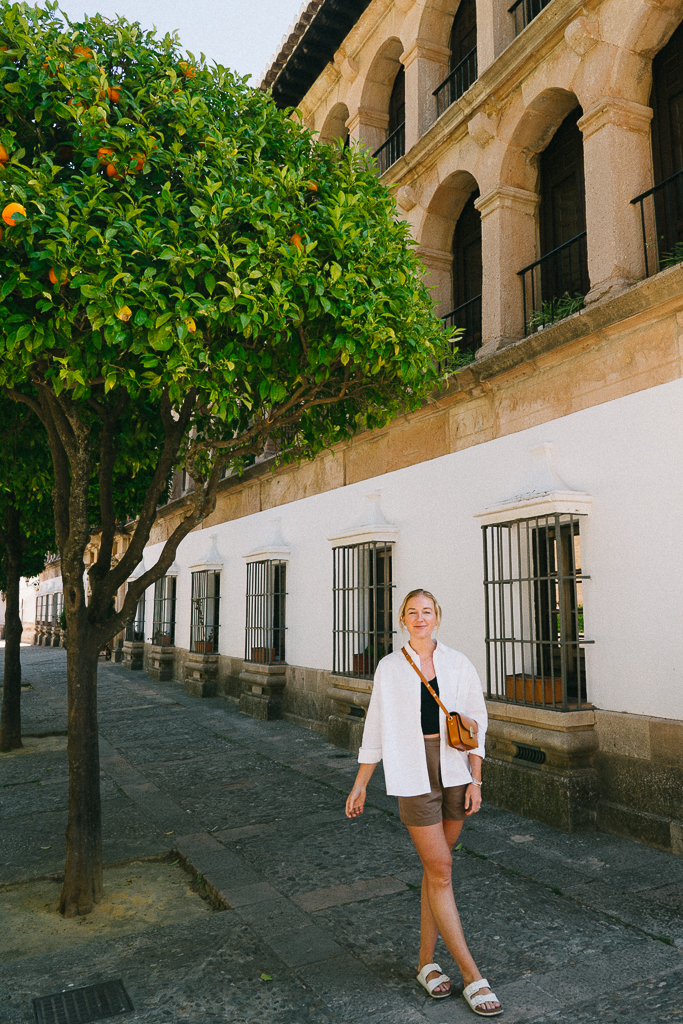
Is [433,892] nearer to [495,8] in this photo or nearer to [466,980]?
[466,980]

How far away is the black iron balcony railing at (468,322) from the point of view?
29.3 ft

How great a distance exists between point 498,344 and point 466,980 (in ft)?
19.6

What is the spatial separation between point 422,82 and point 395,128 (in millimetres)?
1547

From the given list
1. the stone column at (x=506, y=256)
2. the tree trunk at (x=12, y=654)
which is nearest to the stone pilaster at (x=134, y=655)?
the tree trunk at (x=12, y=654)

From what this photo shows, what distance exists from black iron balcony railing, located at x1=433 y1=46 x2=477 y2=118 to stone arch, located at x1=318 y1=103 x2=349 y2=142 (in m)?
2.78

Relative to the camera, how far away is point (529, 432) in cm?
700

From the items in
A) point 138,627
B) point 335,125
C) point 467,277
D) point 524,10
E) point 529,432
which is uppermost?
point 335,125

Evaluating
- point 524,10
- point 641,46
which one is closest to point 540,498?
point 641,46

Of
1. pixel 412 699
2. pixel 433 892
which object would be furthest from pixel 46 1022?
pixel 412 699

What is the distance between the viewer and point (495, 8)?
27.2ft

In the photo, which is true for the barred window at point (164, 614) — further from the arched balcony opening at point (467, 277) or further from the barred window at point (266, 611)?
the arched balcony opening at point (467, 277)

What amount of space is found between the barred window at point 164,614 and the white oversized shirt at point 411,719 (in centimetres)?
1547

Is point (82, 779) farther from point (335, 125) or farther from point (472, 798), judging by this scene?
point (335, 125)

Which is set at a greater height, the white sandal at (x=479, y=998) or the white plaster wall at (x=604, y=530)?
the white plaster wall at (x=604, y=530)
